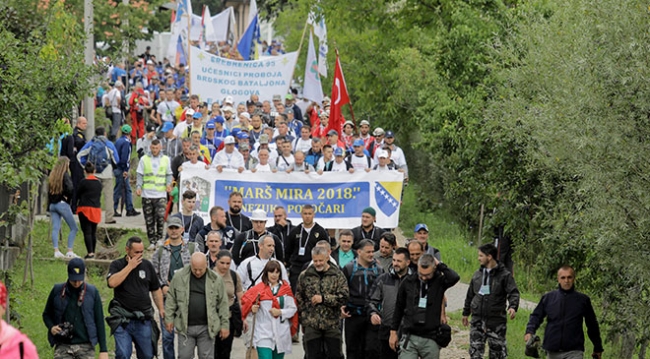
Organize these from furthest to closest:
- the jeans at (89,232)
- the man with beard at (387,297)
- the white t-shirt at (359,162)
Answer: the white t-shirt at (359,162) < the jeans at (89,232) < the man with beard at (387,297)

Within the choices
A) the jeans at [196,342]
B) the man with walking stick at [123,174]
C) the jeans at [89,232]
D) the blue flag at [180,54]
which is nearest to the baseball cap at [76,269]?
the jeans at [196,342]

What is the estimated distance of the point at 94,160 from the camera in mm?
22984

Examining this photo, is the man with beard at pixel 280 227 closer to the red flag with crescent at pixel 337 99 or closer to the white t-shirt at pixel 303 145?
the white t-shirt at pixel 303 145

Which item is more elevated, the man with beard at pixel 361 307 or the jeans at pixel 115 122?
the jeans at pixel 115 122

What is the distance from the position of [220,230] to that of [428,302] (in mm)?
3664

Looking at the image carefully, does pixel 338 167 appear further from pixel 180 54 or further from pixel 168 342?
pixel 180 54

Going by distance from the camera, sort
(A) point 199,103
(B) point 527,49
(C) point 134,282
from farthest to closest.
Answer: (A) point 199,103
(B) point 527,49
(C) point 134,282

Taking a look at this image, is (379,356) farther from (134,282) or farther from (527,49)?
(527,49)

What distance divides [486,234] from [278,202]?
371cm

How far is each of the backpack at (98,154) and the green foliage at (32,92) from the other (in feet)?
23.6

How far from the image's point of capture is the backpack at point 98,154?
22891 millimetres

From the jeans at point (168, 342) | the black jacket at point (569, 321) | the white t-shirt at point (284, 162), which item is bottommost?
the jeans at point (168, 342)

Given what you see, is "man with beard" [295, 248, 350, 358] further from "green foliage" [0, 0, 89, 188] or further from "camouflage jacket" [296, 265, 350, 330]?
"green foliage" [0, 0, 89, 188]

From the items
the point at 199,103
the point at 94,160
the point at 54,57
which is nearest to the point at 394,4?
the point at 199,103
